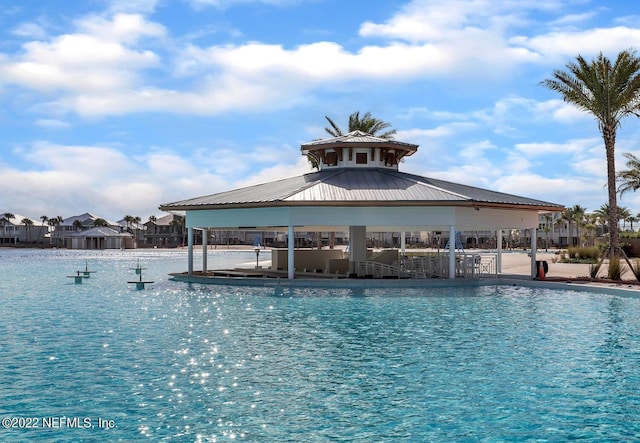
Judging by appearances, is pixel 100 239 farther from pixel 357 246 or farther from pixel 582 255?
pixel 357 246

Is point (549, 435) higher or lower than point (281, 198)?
lower

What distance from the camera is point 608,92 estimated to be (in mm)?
35125

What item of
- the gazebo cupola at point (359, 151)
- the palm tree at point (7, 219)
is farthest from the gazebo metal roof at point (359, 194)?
the palm tree at point (7, 219)

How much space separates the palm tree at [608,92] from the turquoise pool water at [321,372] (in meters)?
19.3

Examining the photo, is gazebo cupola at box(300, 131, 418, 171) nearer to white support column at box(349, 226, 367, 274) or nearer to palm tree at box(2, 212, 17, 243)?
white support column at box(349, 226, 367, 274)

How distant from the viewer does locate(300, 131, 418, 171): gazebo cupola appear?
32.7 metres

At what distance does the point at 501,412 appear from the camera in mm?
8508

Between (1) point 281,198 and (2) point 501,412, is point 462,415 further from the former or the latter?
(1) point 281,198

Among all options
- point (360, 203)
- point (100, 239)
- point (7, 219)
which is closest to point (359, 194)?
point (360, 203)

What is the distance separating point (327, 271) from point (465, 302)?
11.4 meters

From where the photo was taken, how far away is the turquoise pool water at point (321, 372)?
26.1 feet

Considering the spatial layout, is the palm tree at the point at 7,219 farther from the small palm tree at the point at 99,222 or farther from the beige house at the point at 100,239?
the beige house at the point at 100,239

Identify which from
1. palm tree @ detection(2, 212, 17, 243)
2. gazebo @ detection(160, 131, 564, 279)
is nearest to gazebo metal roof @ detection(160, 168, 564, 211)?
gazebo @ detection(160, 131, 564, 279)

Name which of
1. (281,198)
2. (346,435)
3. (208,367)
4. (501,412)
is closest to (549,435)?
(501,412)
